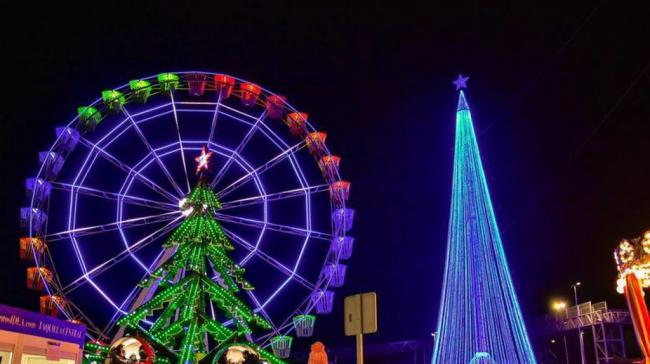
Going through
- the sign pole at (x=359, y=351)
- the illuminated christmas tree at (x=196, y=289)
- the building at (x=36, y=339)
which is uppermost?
the illuminated christmas tree at (x=196, y=289)

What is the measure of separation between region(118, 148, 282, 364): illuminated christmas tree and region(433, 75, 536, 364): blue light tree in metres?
9.70

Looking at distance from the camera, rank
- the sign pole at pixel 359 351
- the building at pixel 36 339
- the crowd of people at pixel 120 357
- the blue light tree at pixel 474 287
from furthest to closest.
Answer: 1. the blue light tree at pixel 474 287
2. the crowd of people at pixel 120 357
3. the building at pixel 36 339
4. the sign pole at pixel 359 351

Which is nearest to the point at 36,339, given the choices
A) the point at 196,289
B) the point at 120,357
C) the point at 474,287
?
the point at 120,357

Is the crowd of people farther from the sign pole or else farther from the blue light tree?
the blue light tree

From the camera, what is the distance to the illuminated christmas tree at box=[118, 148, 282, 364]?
48.2ft

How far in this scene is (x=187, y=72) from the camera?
2162cm

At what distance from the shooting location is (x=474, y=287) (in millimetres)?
23219

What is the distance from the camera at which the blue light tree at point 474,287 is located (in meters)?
22.7

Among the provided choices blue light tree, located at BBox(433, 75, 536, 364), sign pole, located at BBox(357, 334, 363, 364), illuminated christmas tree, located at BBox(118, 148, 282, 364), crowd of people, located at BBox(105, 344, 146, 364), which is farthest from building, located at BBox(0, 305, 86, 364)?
blue light tree, located at BBox(433, 75, 536, 364)

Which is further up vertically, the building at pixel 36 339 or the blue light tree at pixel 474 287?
the blue light tree at pixel 474 287

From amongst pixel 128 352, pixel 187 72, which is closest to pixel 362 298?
pixel 128 352

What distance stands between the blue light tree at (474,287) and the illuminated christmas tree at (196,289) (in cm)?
970

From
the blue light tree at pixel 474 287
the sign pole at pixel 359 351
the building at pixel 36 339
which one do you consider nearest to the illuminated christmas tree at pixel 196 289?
the building at pixel 36 339

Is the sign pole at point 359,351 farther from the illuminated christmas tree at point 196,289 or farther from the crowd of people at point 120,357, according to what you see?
the illuminated christmas tree at point 196,289
